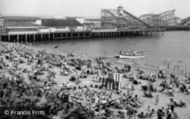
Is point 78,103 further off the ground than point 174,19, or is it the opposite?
point 174,19

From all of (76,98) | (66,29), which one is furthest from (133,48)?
(76,98)

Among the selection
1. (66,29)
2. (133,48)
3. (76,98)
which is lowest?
(76,98)

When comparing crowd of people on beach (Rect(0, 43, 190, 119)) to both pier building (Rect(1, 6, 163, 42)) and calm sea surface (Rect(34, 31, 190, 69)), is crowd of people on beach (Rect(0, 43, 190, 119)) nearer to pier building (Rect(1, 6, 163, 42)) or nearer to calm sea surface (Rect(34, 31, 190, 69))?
calm sea surface (Rect(34, 31, 190, 69))

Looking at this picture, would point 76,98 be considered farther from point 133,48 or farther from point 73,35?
point 73,35

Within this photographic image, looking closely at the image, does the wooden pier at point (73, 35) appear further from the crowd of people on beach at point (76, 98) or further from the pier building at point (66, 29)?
the crowd of people on beach at point (76, 98)

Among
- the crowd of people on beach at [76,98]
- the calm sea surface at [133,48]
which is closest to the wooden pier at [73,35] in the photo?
the calm sea surface at [133,48]

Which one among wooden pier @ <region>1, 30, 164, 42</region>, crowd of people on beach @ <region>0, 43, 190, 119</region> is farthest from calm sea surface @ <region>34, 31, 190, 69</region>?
crowd of people on beach @ <region>0, 43, 190, 119</region>

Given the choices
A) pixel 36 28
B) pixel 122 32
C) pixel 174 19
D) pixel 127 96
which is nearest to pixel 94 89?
pixel 127 96

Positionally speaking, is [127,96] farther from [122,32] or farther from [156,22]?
[156,22]

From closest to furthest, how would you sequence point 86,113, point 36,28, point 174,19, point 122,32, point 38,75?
point 86,113
point 38,75
point 36,28
point 122,32
point 174,19
